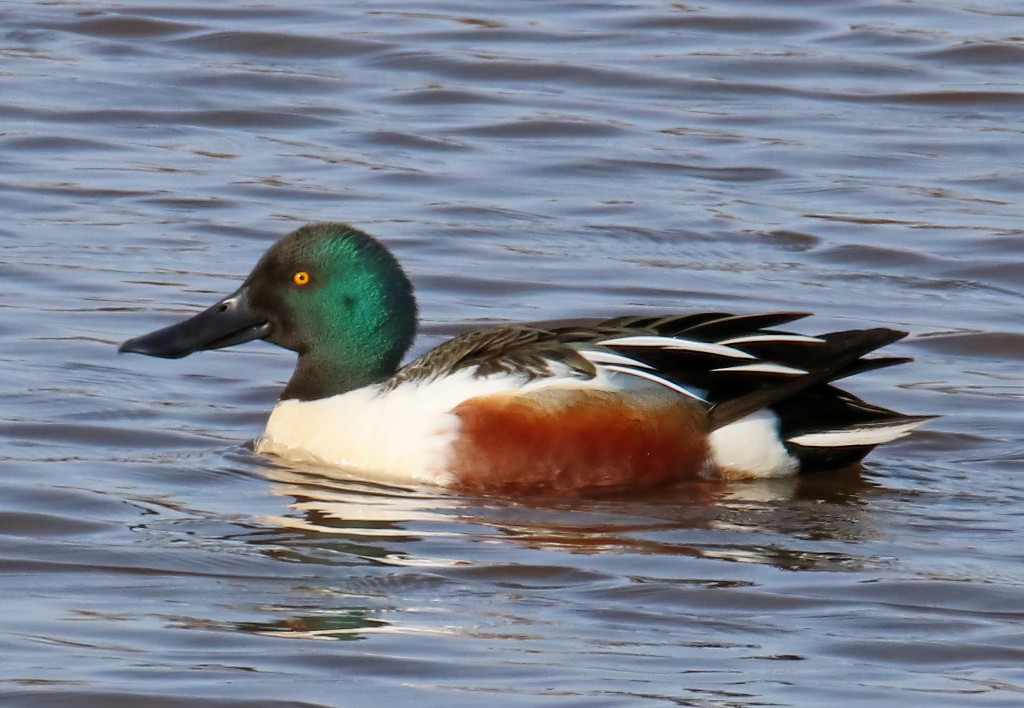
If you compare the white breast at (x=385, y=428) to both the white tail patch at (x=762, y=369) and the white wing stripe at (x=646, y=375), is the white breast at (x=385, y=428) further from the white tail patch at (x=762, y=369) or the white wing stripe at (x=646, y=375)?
the white tail patch at (x=762, y=369)

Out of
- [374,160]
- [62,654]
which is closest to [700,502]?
[62,654]

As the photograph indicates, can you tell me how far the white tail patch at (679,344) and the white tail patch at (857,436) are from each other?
0.34 m

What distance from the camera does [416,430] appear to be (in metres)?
7.20

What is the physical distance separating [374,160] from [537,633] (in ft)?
21.0

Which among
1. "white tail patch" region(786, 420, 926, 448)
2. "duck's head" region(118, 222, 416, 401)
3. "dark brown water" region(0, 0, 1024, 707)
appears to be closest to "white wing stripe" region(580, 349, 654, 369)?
"dark brown water" region(0, 0, 1024, 707)

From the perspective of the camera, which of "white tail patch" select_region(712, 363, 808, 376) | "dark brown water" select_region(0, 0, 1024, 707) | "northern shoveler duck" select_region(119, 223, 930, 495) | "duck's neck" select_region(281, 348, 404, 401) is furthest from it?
"duck's neck" select_region(281, 348, 404, 401)

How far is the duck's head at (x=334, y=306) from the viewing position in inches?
299

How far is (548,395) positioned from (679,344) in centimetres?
44

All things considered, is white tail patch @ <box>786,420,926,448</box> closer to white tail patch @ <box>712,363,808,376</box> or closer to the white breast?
white tail patch @ <box>712,363,808,376</box>

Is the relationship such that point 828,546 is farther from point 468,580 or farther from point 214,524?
point 214,524

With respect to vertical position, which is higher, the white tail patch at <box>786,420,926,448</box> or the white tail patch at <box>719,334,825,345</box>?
the white tail patch at <box>719,334,825,345</box>

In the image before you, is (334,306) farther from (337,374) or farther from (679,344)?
(679,344)

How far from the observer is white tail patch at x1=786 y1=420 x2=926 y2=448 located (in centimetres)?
729

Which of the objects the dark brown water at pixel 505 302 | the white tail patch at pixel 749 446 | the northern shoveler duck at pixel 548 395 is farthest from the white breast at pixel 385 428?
the white tail patch at pixel 749 446
